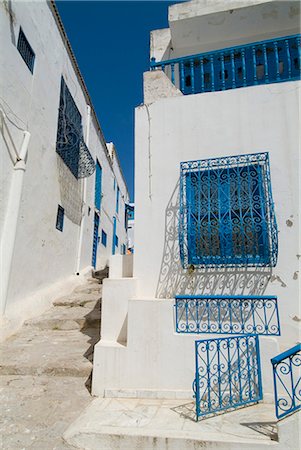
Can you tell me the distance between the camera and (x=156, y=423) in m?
2.79

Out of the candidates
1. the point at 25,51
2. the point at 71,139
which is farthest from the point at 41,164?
the point at 25,51

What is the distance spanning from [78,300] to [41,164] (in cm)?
328

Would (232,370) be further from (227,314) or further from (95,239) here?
(95,239)

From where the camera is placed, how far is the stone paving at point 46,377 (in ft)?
9.11

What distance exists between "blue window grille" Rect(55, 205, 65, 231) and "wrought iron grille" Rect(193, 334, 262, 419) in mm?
5441

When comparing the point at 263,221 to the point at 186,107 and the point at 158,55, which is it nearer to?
the point at 186,107

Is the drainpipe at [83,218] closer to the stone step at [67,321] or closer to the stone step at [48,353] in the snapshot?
the stone step at [67,321]

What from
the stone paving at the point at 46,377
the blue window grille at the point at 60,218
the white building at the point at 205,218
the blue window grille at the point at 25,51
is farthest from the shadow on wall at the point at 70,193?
the white building at the point at 205,218

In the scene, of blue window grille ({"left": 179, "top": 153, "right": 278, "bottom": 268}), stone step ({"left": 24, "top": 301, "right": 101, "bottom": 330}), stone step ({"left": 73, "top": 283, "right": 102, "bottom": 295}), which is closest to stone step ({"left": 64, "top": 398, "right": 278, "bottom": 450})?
blue window grille ({"left": 179, "top": 153, "right": 278, "bottom": 268})

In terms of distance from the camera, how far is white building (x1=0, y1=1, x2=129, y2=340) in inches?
208

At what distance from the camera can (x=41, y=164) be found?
6.70m

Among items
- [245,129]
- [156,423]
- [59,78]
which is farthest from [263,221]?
[59,78]

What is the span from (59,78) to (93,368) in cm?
744

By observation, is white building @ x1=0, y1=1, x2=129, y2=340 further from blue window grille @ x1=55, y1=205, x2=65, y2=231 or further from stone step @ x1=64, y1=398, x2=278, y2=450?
stone step @ x1=64, y1=398, x2=278, y2=450
